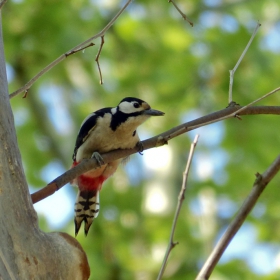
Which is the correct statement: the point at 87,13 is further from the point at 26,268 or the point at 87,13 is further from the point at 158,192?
the point at 26,268

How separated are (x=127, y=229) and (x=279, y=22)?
4555 millimetres

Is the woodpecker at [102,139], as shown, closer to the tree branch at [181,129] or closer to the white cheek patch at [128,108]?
the white cheek patch at [128,108]

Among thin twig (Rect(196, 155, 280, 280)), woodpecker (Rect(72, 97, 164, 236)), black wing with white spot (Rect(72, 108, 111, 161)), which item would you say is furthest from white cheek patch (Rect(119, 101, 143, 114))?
thin twig (Rect(196, 155, 280, 280))

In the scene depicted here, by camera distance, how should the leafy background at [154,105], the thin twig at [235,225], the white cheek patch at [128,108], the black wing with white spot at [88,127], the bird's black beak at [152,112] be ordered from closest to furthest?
the thin twig at [235,225], the bird's black beak at [152,112], the white cheek patch at [128,108], the black wing with white spot at [88,127], the leafy background at [154,105]

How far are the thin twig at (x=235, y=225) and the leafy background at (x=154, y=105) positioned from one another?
265cm

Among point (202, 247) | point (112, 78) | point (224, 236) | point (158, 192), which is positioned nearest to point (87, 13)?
point (112, 78)

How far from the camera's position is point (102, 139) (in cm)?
386

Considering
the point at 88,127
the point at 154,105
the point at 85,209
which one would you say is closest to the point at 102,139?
the point at 88,127

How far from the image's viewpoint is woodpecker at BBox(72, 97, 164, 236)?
384 centimetres

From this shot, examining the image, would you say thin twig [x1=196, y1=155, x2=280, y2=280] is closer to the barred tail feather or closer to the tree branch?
the tree branch

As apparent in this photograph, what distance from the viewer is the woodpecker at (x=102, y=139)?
12.6 feet

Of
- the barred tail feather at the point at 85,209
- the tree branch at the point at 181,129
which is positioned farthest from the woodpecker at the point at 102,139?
the tree branch at the point at 181,129

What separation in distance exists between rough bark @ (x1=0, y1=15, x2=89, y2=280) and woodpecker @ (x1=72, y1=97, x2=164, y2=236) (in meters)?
1.37

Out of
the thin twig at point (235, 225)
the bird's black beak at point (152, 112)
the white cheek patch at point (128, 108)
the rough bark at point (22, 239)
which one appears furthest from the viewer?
the white cheek patch at point (128, 108)
